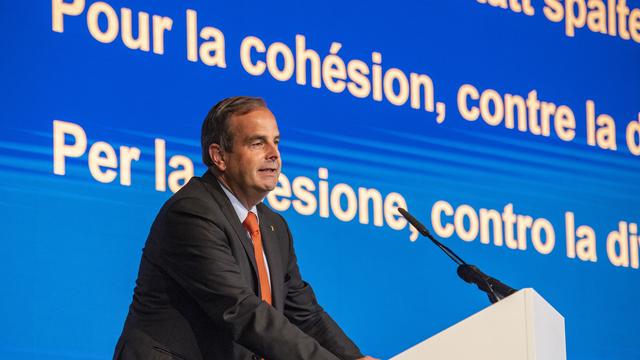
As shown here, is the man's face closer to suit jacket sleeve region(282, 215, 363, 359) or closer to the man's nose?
the man's nose

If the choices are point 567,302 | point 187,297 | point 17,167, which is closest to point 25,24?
point 17,167

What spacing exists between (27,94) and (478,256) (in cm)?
205

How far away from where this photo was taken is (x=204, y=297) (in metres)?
3.29

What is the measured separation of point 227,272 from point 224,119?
1.75 ft

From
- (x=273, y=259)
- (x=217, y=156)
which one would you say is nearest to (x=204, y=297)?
(x=273, y=259)

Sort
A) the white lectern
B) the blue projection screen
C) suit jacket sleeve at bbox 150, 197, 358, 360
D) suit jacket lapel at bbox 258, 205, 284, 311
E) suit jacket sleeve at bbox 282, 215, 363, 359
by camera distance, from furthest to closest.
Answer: the blue projection screen < suit jacket sleeve at bbox 282, 215, 363, 359 < suit jacket lapel at bbox 258, 205, 284, 311 < suit jacket sleeve at bbox 150, 197, 358, 360 < the white lectern

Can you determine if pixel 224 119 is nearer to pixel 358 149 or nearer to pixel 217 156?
pixel 217 156

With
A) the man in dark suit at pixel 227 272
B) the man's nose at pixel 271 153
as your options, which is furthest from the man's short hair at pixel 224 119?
the man's nose at pixel 271 153

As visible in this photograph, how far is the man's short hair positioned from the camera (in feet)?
11.8

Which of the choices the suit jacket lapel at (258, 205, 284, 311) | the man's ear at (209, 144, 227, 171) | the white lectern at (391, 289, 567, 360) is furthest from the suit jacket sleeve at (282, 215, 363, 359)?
the white lectern at (391, 289, 567, 360)

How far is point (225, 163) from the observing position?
3598 millimetres

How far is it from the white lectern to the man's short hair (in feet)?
3.04

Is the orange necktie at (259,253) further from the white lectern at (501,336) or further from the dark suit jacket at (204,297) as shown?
the white lectern at (501,336)

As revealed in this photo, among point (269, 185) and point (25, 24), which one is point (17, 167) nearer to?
point (25, 24)
